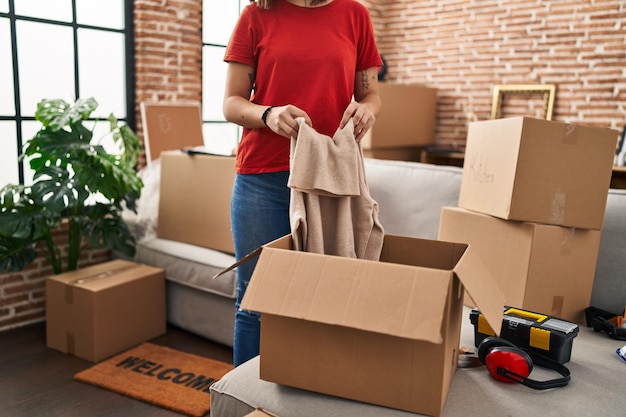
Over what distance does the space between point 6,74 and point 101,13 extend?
29.0 inches

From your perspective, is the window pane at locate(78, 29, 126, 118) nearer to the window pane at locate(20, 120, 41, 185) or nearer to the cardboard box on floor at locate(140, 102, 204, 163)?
the cardboard box on floor at locate(140, 102, 204, 163)

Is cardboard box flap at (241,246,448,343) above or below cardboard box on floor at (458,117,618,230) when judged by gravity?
below

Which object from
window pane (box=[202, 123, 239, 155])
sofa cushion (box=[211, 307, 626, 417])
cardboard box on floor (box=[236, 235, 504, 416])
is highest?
window pane (box=[202, 123, 239, 155])

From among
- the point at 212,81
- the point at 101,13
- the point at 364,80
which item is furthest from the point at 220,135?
the point at 364,80

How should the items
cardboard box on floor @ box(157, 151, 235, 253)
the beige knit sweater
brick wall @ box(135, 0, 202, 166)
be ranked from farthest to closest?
1. brick wall @ box(135, 0, 202, 166)
2. cardboard box on floor @ box(157, 151, 235, 253)
3. the beige knit sweater

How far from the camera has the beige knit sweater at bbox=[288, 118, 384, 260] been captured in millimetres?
1179

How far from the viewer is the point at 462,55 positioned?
524cm

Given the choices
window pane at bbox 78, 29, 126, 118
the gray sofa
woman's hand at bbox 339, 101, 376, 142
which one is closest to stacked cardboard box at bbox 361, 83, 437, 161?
window pane at bbox 78, 29, 126, 118

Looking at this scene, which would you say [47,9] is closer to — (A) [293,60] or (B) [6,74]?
(B) [6,74]

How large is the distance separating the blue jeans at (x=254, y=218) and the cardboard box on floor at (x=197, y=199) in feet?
3.87

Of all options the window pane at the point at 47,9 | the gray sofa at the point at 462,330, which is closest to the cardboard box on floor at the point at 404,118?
the gray sofa at the point at 462,330

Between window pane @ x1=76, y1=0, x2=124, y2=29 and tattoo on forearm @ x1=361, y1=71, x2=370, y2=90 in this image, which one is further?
window pane @ x1=76, y1=0, x2=124, y2=29

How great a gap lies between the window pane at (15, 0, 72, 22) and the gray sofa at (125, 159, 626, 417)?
133 centimetres

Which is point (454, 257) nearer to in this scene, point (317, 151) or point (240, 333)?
point (317, 151)
